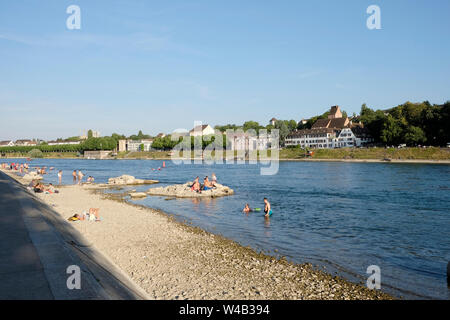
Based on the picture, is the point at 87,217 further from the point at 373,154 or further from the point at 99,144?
the point at 99,144

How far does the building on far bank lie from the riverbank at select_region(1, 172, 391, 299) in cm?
12565

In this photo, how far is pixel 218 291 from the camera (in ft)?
33.5

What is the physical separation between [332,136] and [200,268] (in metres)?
139

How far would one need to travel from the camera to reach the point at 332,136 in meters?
143

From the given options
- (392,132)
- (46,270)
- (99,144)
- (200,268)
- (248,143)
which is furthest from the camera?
(99,144)

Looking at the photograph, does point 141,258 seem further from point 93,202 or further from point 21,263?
point 93,202

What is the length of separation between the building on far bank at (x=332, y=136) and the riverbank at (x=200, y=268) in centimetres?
12565

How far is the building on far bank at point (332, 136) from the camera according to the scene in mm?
133500

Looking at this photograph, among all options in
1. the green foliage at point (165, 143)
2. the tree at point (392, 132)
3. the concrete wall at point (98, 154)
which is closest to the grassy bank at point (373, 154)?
the tree at point (392, 132)

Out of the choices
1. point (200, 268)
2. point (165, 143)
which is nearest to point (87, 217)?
point (200, 268)

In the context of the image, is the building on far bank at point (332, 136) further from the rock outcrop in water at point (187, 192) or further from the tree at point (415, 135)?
the rock outcrop in water at point (187, 192)
